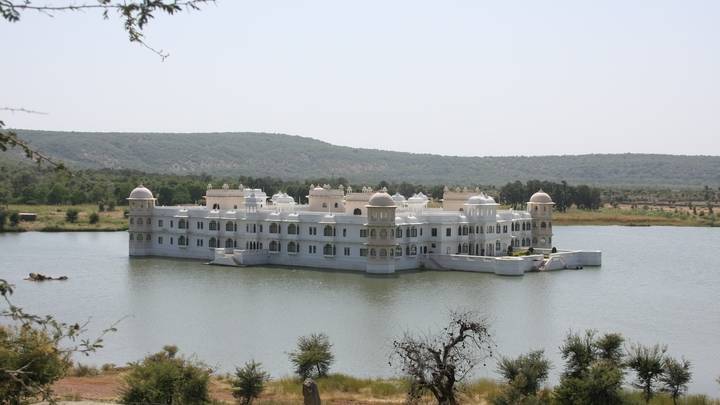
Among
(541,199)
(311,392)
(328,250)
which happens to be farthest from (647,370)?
(541,199)

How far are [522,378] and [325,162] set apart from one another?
487 ft

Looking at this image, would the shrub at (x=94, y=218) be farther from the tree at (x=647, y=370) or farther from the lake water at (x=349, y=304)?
the tree at (x=647, y=370)

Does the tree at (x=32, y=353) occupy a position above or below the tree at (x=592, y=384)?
above

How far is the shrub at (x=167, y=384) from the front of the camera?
1430cm

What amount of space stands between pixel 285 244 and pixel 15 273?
443 inches

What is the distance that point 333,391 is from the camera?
17.9 metres

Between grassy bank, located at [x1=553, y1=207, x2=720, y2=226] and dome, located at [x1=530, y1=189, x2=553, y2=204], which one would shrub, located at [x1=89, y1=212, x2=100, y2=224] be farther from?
grassy bank, located at [x1=553, y1=207, x2=720, y2=226]

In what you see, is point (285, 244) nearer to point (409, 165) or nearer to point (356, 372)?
point (356, 372)

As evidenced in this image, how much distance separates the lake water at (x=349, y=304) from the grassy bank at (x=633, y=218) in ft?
77.6

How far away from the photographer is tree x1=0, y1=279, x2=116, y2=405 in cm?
594

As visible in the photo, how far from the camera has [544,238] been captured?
1820 inches

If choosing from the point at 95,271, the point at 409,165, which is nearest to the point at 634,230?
the point at 95,271

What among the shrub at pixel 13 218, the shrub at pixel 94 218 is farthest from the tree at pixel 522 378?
the shrub at pixel 94 218

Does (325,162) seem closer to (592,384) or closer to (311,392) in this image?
(592,384)
